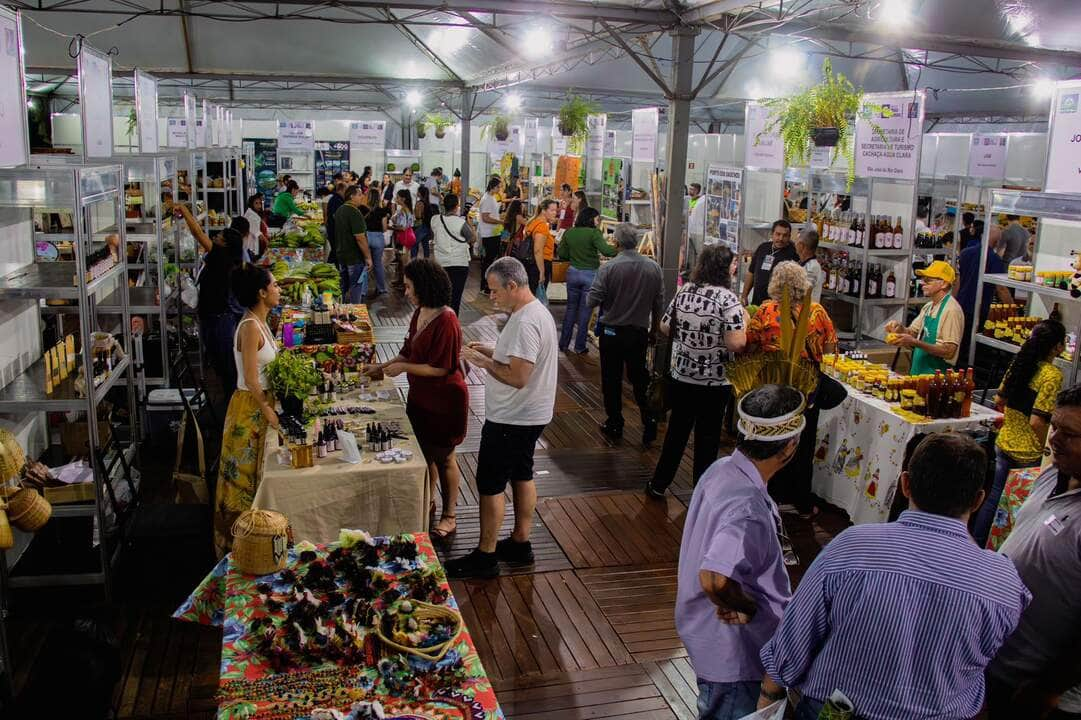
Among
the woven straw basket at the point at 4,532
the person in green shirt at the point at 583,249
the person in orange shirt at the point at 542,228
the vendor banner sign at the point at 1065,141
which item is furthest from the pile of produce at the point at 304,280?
the vendor banner sign at the point at 1065,141

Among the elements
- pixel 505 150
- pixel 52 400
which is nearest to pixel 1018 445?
pixel 52 400

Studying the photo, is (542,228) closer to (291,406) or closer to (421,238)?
(421,238)

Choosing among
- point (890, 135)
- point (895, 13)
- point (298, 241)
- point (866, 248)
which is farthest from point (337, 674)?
point (895, 13)

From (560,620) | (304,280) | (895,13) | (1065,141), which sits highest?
(895,13)

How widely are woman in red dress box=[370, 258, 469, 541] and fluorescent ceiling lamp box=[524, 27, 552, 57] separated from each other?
705 centimetres

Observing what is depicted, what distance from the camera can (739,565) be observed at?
243 centimetres

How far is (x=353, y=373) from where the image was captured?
541 cm

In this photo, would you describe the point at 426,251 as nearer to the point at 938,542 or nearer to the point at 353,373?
the point at 353,373

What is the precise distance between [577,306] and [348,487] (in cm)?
570

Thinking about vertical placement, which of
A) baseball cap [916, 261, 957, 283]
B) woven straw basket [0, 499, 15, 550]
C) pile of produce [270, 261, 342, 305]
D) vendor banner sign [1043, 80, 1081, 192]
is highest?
vendor banner sign [1043, 80, 1081, 192]

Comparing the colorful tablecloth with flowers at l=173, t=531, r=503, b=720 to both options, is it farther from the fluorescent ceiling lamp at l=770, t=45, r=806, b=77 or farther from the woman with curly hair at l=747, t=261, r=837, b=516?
the fluorescent ceiling lamp at l=770, t=45, r=806, b=77

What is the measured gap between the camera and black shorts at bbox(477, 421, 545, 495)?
175 inches

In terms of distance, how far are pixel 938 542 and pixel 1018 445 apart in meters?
Result: 2.78

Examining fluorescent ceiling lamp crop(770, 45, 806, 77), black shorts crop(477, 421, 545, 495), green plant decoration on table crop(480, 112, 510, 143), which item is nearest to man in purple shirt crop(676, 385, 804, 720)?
black shorts crop(477, 421, 545, 495)
